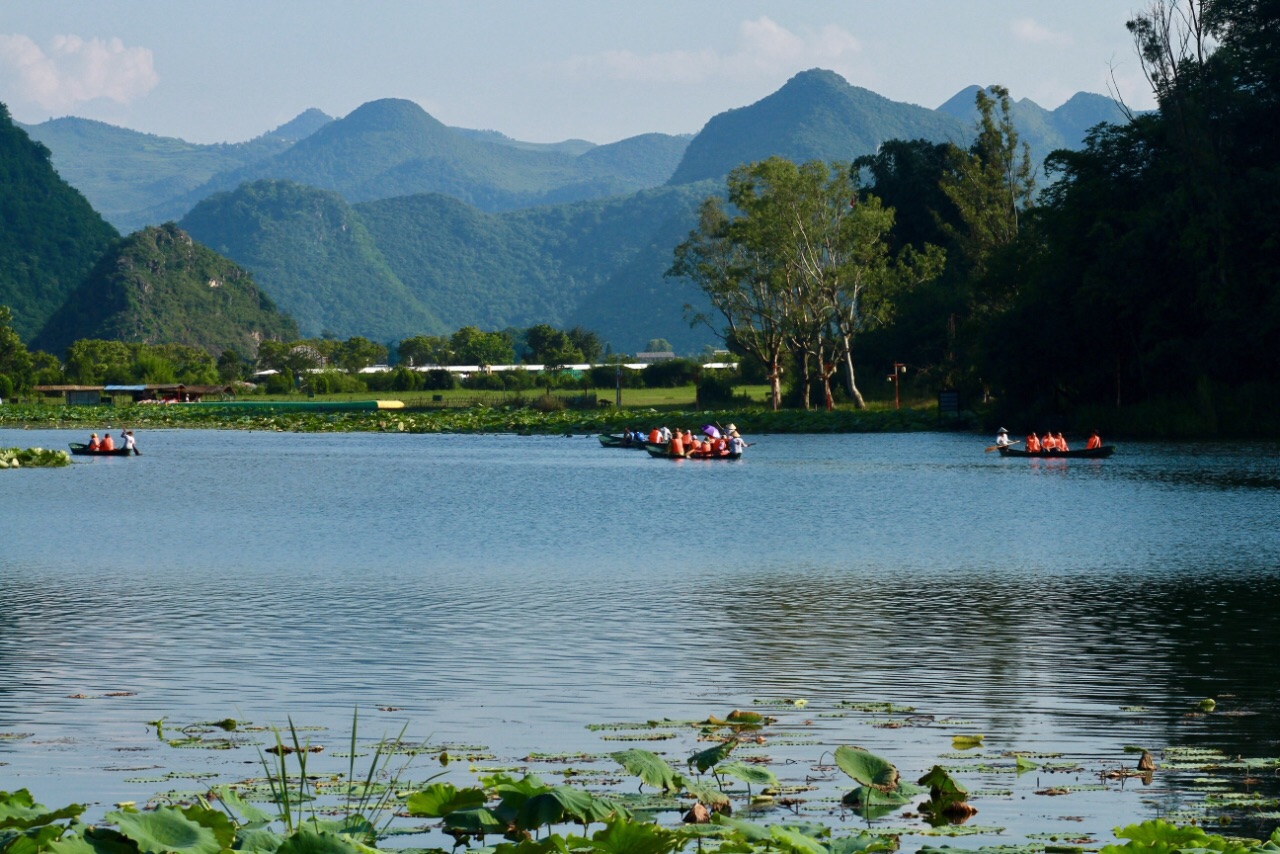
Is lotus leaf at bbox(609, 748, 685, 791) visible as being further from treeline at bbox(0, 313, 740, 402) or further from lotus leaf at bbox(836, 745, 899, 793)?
treeline at bbox(0, 313, 740, 402)

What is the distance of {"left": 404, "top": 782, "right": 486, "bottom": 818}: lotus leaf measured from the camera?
309 inches

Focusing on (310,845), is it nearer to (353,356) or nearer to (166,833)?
(166,833)

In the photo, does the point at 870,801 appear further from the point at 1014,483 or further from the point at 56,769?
the point at 1014,483

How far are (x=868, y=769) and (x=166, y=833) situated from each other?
3.86 meters

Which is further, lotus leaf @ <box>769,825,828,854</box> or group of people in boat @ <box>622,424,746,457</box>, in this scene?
group of people in boat @ <box>622,424,746,457</box>

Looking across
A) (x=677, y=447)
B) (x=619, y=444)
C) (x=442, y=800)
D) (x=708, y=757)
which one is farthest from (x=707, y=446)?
(x=442, y=800)

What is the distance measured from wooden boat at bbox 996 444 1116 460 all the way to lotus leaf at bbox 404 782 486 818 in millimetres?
46056

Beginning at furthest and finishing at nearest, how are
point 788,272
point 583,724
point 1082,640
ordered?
1. point 788,272
2. point 1082,640
3. point 583,724

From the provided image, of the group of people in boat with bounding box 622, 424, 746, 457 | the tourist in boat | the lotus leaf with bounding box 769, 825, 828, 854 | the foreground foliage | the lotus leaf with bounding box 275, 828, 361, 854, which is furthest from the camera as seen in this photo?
the tourist in boat

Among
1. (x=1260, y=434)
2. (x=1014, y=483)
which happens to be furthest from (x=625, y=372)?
(x=1014, y=483)

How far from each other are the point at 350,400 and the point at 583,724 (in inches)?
4791

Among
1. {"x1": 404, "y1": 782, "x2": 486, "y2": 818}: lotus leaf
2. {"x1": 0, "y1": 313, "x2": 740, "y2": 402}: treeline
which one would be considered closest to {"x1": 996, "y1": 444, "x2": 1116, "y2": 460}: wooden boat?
{"x1": 404, "y1": 782, "x2": 486, "y2": 818}: lotus leaf

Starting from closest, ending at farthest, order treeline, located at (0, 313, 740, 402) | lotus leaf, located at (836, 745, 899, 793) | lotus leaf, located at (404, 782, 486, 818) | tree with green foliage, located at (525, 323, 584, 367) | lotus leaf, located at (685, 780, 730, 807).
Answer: lotus leaf, located at (404, 782, 486, 818), lotus leaf, located at (685, 780, 730, 807), lotus leaf, located at (836, 745, 899, 793), treeline, located at (0, 313, 740, 402), tree with green foliage, located at (525, 323, 584, 367)

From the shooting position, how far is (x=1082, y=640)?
16156 millimetres
